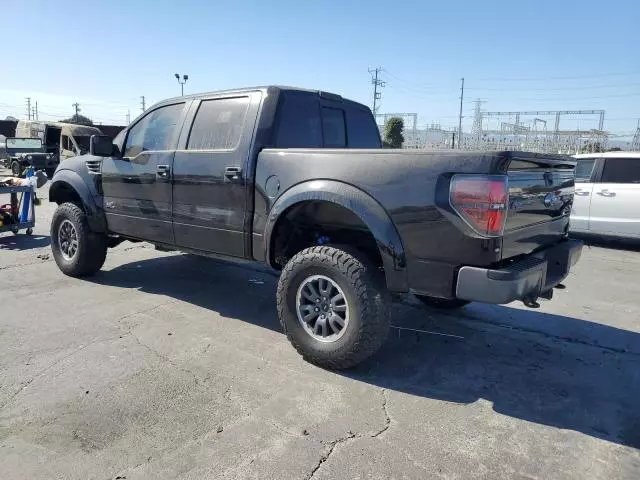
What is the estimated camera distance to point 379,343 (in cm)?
348

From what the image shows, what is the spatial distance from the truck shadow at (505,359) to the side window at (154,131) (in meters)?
1.58

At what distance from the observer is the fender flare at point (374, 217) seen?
3.29m

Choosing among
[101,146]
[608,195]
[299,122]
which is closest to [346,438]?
[299,122]

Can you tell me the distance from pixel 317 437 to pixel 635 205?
26.0ft

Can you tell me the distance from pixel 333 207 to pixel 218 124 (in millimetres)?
1440

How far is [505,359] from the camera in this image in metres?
3.97

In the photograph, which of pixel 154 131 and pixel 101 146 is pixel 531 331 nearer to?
pixel 154 131

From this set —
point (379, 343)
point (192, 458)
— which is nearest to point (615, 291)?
point (379, 343)

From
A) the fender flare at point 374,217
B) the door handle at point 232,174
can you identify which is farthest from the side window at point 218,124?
the fender flare at point 374,217

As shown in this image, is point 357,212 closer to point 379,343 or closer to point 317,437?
point 379,343

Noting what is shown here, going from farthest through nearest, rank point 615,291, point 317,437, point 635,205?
point 635,205 → point 615,291 → point 317,437

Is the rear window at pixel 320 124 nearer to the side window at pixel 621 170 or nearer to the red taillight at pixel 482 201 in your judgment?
the red taillight at pixel 482 201

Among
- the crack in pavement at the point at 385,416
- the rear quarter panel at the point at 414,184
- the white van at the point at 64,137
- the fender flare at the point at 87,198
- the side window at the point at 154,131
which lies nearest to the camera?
the crack in pavement at the point at 385,416

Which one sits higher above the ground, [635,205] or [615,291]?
[635,205]
